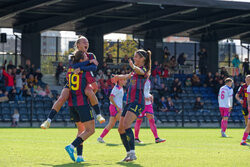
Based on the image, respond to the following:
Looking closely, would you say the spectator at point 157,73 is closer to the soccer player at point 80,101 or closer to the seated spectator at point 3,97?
the seated spectator at point 3,97

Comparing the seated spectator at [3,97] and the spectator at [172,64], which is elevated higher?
the spectator at [172,64]

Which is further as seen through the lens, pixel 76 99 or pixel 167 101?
pixel 167 101

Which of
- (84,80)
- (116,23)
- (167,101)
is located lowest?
(167,101)

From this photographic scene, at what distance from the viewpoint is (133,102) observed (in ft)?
34.0

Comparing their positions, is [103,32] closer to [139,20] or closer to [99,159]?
[139,20]

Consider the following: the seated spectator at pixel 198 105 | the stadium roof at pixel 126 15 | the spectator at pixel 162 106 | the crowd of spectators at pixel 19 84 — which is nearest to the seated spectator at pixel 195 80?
the seated spectator at pixel 198 105

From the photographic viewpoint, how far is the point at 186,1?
3186 centimetres

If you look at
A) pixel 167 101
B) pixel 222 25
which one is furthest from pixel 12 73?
pixel 222 25

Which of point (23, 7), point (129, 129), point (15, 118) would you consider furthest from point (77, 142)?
point (23, 7)

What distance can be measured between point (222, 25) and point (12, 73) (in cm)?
1783

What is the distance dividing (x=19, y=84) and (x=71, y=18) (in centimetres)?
606

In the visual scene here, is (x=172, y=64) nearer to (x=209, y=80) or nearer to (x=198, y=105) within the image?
(x=209, y=80)

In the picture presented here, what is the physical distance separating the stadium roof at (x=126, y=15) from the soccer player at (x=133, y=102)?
19.0 m

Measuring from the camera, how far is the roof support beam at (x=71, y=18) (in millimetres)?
31766
